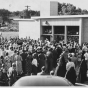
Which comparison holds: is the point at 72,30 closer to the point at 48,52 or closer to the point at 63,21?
the point at 63,21

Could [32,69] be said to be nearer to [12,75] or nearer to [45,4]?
[12,75]

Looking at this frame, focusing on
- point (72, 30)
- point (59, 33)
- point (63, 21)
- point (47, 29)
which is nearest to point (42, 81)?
point (72, 30)

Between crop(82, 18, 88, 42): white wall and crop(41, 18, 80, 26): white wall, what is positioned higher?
crop(41, 18, 80, 26): white wall

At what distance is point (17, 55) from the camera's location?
15523mm

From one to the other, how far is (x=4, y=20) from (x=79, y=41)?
110 metres

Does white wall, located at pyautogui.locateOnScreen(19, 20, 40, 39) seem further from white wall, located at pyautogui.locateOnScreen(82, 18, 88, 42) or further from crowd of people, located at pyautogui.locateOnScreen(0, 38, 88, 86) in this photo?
crowd of people, located at pyautogui.locateOnScreen(0, 38, 88, 86)

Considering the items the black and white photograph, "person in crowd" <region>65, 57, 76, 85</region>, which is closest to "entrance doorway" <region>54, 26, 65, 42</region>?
the black and white photograph

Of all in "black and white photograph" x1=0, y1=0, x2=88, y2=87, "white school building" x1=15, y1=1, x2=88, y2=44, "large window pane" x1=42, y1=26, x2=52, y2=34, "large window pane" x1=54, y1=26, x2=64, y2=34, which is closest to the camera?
"black and white photograph" x1=0, y1=0, x2=88, y2=87

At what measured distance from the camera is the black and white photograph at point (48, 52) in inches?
449

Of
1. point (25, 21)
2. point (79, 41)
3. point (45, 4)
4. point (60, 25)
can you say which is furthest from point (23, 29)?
point (79, 41)

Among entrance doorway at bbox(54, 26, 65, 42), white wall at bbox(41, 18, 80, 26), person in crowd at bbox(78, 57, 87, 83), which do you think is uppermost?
white wall at bbox(41, 18, 80, 26)

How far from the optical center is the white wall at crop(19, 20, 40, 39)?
122 feet

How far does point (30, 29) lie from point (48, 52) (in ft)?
72.6

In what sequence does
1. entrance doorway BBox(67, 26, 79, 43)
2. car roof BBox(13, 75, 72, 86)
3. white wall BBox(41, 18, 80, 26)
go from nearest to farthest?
car roof BBox(13, 75, 72, 86)
white wall BBox(41, 18, 80, 26)
entrance doorway BBox(67, 26, 79, 43)
